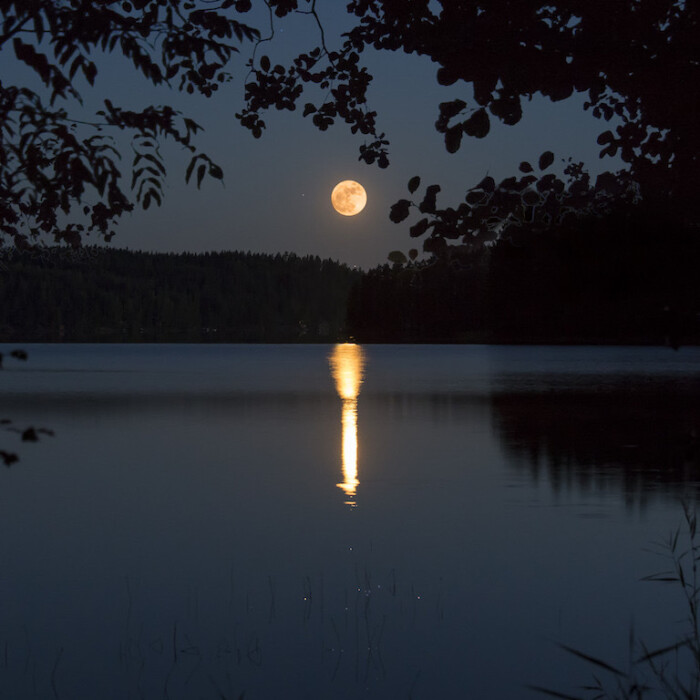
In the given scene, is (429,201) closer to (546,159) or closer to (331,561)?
(546,159)

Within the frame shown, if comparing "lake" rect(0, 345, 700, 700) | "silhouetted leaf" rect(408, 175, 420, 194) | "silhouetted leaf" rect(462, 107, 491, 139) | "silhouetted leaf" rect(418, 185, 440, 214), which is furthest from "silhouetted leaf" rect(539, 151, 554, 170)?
"lake" rect(0, 345, 700, 700)

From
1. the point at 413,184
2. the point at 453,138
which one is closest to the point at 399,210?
the point at 413,184

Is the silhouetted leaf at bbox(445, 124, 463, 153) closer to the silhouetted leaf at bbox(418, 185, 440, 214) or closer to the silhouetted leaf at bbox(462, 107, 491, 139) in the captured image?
the silhouetted leaf at bbox(462, 107, 491, 139)

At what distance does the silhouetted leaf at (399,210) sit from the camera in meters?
6.10

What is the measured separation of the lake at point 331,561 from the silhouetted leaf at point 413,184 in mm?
1985

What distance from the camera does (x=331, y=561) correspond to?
1573cm

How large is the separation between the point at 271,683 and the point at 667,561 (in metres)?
7.48

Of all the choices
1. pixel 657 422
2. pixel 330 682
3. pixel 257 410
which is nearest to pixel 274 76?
pixel 330 682

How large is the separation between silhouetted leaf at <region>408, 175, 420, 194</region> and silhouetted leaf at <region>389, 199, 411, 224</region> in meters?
0.10

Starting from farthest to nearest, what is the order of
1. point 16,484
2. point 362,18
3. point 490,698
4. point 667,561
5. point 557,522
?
1. point 16,484
2. point 557,522
3. point 667,561
4. point 490,698
5. point 362,18

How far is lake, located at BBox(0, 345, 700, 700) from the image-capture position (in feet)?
34.3

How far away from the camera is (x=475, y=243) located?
20.8ft

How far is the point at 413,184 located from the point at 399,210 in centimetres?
19

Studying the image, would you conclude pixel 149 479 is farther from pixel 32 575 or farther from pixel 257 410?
pixel 257 410
